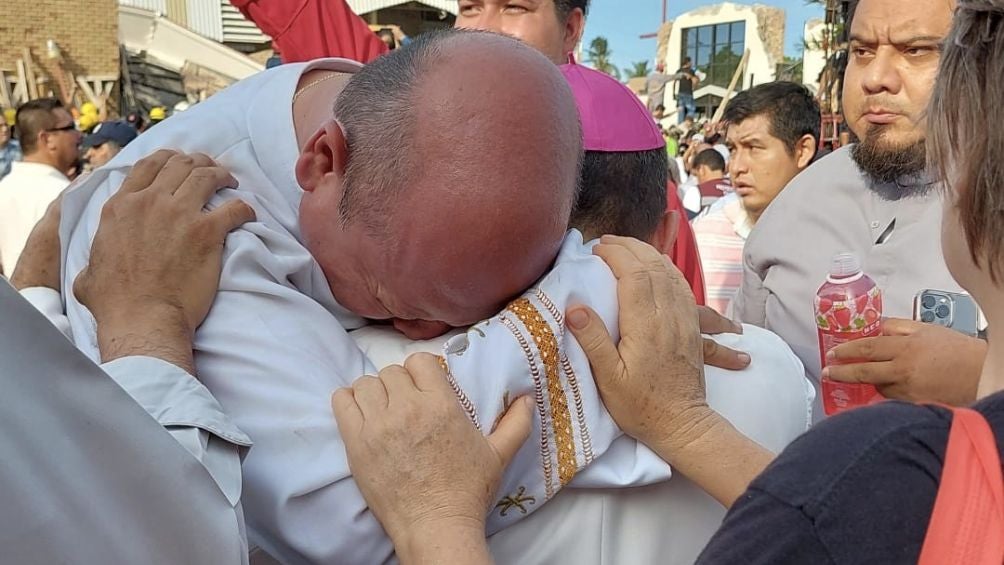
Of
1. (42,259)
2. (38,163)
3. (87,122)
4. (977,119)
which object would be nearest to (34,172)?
(38,163)

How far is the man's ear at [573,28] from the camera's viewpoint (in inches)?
120

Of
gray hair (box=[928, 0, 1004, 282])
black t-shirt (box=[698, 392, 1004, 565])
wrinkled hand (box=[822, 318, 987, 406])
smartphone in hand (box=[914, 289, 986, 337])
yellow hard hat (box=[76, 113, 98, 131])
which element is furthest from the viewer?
yellow hard hat (box=[76, 113, 98, 131])

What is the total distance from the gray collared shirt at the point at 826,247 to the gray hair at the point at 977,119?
1.27 meters

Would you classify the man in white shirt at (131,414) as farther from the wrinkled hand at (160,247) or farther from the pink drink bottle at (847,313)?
the pink drink bottle at (847,313)

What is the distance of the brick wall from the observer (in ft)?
53.1

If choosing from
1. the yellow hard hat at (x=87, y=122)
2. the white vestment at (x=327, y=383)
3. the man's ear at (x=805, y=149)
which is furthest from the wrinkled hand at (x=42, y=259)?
the yellow hard hat at (x=87, y=122)

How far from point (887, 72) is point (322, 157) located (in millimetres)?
1713

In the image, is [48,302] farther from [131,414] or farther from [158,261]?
[131,414]

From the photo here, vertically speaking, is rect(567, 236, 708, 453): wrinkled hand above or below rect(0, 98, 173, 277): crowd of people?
above

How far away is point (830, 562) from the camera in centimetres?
75

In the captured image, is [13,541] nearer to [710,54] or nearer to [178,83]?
[178,83]

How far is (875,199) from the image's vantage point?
2.41m

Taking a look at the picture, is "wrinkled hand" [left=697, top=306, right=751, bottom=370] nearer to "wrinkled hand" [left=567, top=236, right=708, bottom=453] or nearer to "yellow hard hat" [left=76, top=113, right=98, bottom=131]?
"wrinkled hand" [left=567, top=236, right=708, bottom=453]

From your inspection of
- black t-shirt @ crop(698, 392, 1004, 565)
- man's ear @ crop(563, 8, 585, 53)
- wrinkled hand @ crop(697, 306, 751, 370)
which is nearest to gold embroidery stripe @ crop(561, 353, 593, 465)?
wrinkled hand @ crop(697, 306, 751, 370)
